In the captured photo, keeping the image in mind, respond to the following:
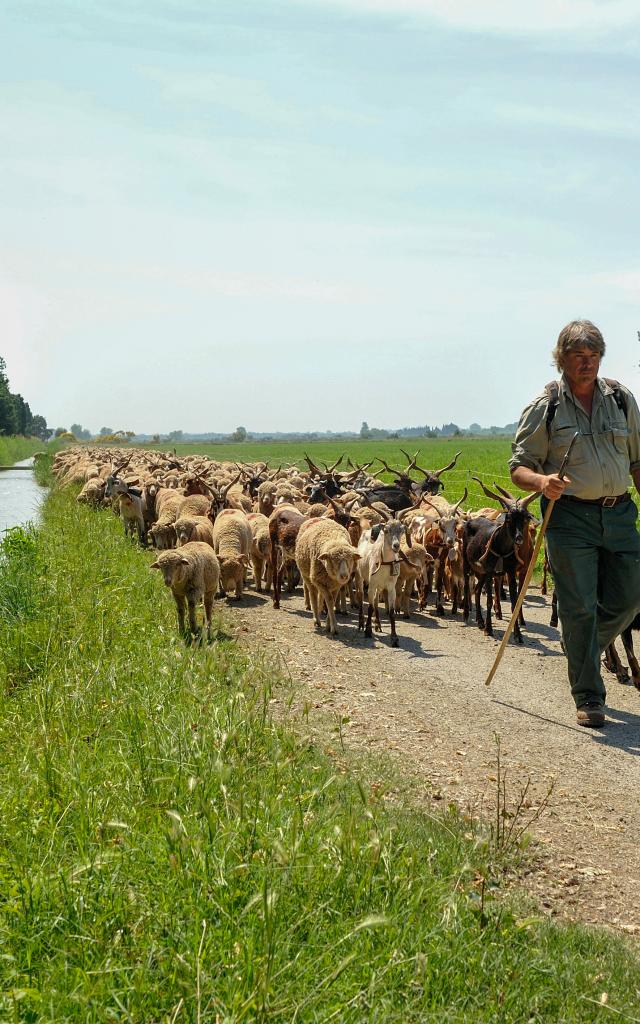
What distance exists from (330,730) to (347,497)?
33.9 feet

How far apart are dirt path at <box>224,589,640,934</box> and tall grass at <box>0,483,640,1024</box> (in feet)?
2.01

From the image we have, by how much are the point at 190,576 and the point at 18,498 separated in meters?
28.7

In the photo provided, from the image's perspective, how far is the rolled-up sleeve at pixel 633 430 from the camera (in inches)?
312

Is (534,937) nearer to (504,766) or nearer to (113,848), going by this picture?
(113,848)

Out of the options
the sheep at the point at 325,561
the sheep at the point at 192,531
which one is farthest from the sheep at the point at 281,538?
the sheep at the point at 192,531

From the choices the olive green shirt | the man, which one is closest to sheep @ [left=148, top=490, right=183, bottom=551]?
the olive green shirt

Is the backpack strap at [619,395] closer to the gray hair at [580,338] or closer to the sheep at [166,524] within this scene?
the gray hair at [580,338]

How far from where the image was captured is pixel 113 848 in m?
4.10

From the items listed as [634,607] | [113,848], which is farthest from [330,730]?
[113,848]

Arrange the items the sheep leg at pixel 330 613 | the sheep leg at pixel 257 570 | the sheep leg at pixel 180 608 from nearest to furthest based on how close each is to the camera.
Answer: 1. the sheep leg at pixel 180 608
2. the sheep leg at pixel 330 613
3. the sheep leg at pixel 257 570

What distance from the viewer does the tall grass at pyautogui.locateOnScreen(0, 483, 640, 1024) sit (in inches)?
129

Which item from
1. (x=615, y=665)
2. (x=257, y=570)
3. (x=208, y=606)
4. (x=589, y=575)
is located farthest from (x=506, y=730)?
(x=257, y=570)

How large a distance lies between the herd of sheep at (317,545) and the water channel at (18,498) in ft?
18.0

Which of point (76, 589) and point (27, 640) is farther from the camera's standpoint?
point (76, 589)
